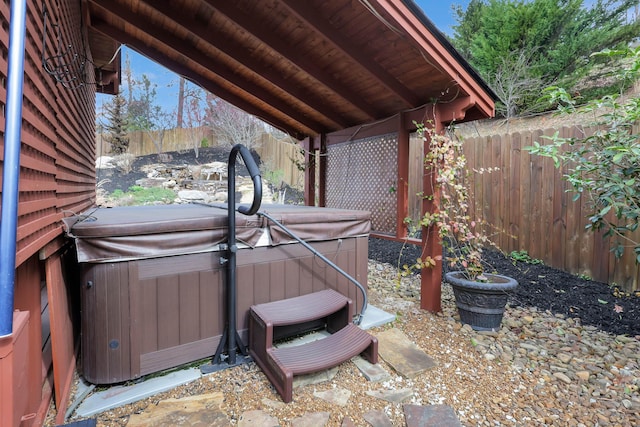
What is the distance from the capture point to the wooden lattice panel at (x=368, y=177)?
12.6 ft

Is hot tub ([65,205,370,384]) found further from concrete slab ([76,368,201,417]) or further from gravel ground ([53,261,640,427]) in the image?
gravel ground ([53,261,640,427])

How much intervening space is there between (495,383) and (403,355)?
1.98ft

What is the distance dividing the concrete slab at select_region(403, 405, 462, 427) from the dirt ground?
1923mm

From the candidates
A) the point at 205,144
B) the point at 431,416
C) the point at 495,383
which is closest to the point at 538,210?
the point at 495,383

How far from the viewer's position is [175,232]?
207cm

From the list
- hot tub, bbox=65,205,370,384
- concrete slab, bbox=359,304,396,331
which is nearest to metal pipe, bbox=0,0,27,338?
hot tub, bbox=65,205,370,384

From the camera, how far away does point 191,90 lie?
13922 mm

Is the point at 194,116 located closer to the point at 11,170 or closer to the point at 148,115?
the point at 148,115

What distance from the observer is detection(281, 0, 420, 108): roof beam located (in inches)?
101

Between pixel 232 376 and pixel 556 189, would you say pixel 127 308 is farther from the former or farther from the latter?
pixel 556 189

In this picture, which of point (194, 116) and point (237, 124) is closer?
point (237, 124)

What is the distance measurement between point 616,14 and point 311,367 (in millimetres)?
12283

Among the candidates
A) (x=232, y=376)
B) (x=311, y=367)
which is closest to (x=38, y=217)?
(x=232, y=376)

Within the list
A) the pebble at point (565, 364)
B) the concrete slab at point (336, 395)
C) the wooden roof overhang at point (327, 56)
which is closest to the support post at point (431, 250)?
the wooden roof overhang at point (327, 56)
